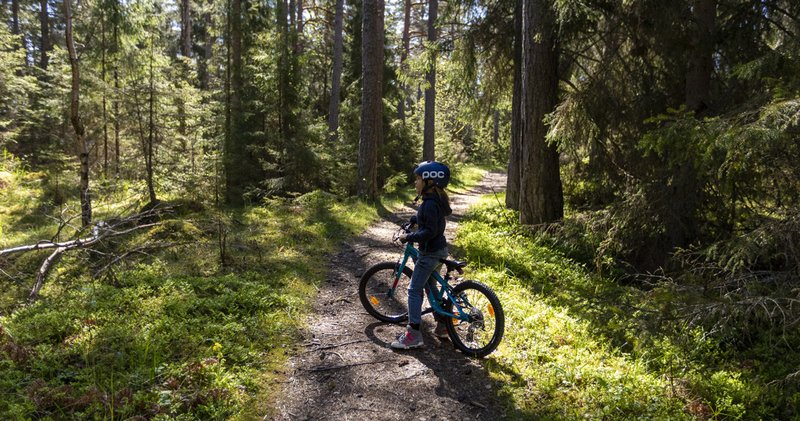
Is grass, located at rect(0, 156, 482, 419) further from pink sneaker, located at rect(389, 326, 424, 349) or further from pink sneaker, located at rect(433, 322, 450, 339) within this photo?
pink sneaker, located at rect(433, 322, 450, 339)

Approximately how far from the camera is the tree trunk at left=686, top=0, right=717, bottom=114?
7355 mm

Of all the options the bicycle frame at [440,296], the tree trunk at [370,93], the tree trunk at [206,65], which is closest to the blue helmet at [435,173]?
the bicycle frame at [440,296]

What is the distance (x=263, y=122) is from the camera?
15.8m

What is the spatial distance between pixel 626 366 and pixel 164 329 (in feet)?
15.7

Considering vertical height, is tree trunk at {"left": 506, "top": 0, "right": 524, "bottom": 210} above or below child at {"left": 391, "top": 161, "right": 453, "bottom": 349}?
above

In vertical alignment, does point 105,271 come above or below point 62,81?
below

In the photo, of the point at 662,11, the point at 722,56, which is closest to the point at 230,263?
the point at 662,11

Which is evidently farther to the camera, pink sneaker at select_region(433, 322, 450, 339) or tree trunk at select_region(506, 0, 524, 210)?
tree trunk at select_region(506, 0, 524, 210)

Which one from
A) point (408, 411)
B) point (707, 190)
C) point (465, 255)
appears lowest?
point (408, 411)

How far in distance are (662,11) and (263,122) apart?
12.5m

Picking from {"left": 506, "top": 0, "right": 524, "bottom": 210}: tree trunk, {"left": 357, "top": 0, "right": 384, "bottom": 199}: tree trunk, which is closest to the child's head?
{"left": 506, "top": 0, "right": 524, "bottom": 210}: tree trunk

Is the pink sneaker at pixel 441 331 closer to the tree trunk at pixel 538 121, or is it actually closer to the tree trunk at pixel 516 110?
the tree trunk at pixel 538 121

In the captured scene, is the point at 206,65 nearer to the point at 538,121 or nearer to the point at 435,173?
the point at 538,121

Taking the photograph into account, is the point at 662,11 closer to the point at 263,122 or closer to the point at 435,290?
the point at 435,290
